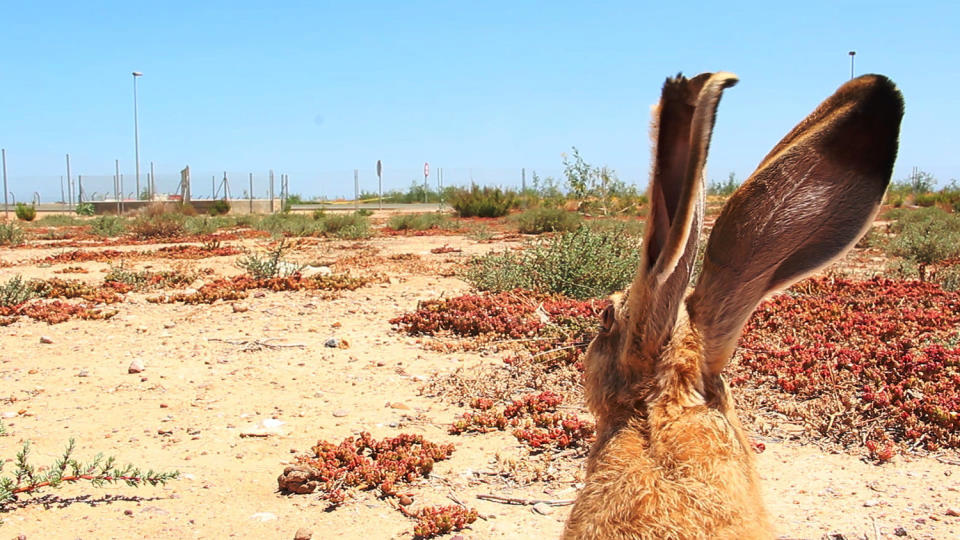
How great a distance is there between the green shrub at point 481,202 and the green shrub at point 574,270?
69.8ft

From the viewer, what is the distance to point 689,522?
158 centimetres

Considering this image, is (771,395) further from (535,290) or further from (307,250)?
(307,250)

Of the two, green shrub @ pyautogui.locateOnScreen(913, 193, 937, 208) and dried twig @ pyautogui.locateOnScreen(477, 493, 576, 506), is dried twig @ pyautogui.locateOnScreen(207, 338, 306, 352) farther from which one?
→ green shrub @ pyautogui.locateOnScreen(913, 193, 937, 208)

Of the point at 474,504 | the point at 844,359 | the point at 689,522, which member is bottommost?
the point at 474,504

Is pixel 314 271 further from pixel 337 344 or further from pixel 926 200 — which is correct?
pixel 926 200

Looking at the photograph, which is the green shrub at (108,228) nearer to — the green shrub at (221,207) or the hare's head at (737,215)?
the green shrub at (221,207)

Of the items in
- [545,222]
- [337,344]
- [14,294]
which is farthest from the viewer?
[545,222]

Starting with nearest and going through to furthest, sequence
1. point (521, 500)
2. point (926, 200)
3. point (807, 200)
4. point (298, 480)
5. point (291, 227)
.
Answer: point (807, 200) → point (521, 500) → point (298, 480) → point (291, 227) → point (926, 200)

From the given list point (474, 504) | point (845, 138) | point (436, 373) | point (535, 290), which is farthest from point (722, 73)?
point (535, 290)

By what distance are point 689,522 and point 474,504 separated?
2.23 m

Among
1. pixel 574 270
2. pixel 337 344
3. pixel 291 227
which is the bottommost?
pixel 337 344

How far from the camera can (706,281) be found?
5.46 feet

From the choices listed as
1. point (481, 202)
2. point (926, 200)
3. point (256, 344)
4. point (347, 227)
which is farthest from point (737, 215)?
point (926, 200)

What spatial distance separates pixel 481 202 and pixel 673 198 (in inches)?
1126
